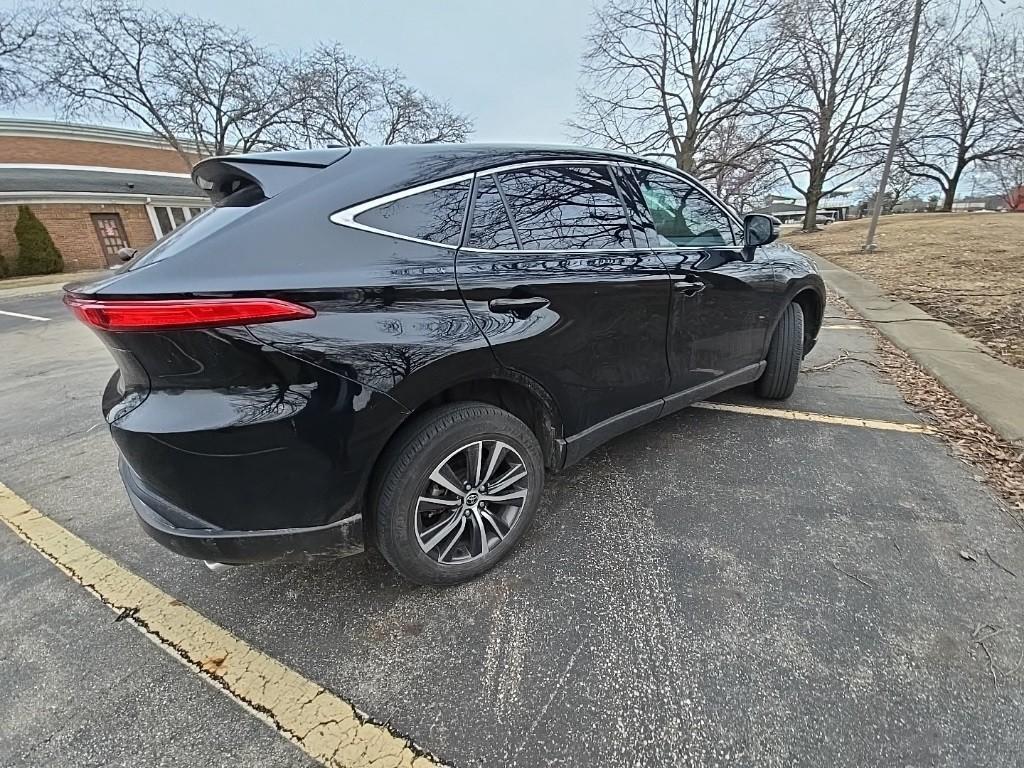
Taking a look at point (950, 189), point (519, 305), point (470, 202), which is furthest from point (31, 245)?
point (950, 189)

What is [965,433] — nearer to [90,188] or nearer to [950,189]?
[90,188]

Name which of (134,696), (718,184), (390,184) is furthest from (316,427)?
(718,184)

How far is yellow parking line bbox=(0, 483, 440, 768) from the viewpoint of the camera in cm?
145

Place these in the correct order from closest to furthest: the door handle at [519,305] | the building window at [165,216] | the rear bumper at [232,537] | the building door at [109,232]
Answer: the rear bumper at [232,537], the door handle at [519,305], the building door at [109,232], the building window at [165,216]

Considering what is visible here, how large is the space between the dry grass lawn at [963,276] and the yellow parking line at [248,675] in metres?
5.80

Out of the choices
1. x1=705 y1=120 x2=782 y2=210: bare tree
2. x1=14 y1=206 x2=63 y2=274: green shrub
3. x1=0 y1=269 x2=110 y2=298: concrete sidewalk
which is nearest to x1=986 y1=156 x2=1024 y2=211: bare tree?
x1=705 y1=120 x2=782 y2=210: bare tree

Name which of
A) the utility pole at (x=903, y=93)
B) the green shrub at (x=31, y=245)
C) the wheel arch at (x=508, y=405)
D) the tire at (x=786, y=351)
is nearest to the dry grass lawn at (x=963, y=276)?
the utility pole at (x=903, y=93)

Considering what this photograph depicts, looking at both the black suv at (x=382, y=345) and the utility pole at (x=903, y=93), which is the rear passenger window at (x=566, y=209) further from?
the utility pole at (x=903, y=93)

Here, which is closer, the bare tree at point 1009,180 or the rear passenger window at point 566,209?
the rear passenger window at point 566,209

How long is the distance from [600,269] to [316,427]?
1398 millimetres

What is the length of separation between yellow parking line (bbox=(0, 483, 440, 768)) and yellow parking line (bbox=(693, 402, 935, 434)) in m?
2.79

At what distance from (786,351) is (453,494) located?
9.42ft

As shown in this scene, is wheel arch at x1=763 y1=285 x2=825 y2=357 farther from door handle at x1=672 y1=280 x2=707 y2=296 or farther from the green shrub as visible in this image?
the green shrub

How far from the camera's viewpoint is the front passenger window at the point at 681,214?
106 inches
